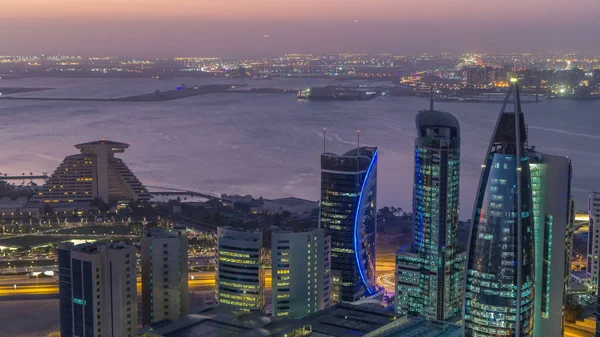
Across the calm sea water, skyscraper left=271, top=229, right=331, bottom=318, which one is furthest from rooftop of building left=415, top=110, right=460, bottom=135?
the calm sea water

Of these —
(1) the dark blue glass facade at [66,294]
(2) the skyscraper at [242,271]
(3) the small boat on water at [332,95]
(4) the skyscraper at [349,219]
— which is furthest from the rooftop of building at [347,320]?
(3) the small boat on water at [332,95]

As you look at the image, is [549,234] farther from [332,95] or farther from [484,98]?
[332,95]

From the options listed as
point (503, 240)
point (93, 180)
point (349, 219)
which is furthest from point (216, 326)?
point (93, 180)

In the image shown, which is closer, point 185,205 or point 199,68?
point 185,205

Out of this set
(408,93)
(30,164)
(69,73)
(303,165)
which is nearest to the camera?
(303,165)

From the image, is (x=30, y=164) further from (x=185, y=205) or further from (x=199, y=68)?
(x=199, y=68)

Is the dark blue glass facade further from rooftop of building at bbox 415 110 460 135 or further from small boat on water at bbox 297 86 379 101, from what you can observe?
small boat on water at bbox 297 86 379 101

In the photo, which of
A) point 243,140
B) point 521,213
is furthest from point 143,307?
point 243,140
